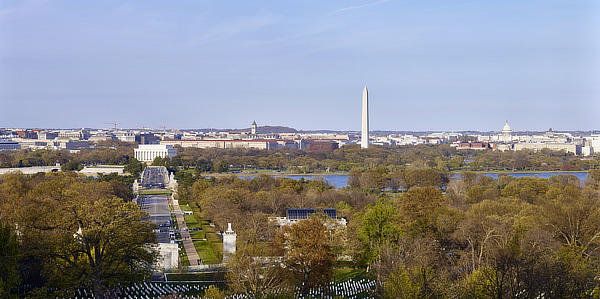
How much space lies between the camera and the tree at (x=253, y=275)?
62.1 feet

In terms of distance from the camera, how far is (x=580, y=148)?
13788 centimetres

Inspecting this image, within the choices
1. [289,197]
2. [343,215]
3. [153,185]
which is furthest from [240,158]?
[343,215]

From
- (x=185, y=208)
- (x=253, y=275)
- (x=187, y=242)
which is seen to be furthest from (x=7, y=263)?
(x=185, y=208)

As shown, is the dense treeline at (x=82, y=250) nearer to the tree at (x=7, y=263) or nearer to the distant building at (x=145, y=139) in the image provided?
the tree at (x=7, y=263)

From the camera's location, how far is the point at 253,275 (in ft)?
64.3

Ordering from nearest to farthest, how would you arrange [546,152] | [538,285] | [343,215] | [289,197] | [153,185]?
[538,285]
[343,215]
[289,197]
[153,185]
[546,152]

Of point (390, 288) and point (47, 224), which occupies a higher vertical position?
point (47, 224)

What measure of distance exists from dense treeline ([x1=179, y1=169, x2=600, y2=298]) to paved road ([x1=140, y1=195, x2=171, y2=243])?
3044 mm

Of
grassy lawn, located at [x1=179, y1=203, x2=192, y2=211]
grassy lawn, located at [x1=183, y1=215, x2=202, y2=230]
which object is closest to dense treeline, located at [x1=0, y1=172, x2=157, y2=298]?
grassy lawn, located at [x1=183, y1=215, x2=202, y2=230]

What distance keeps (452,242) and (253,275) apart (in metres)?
10.8

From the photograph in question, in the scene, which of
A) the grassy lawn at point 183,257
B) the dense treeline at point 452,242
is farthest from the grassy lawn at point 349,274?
the grassy lawn at point 183,257

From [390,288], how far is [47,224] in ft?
40.3

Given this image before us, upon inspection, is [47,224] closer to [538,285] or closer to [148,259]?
[148,259]

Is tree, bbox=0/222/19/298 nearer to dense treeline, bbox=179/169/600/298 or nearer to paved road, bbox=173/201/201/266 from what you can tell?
dense treeline, bbox=179/169/600/298
